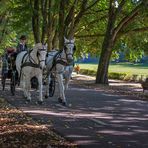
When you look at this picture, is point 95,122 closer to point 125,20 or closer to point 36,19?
point 125,20

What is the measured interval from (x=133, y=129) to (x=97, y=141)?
2.32 meters

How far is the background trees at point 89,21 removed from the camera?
37.8 meters

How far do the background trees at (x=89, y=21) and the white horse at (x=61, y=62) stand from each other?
13.0m

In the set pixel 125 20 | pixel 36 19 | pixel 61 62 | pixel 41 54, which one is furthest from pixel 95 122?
pixel 36 19

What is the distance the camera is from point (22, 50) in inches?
850

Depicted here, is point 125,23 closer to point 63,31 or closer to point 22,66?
point 63,31

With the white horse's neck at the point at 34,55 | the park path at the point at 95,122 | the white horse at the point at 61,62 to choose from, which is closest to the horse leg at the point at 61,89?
the white horse at the point at 61,62

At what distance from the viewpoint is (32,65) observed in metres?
19.1

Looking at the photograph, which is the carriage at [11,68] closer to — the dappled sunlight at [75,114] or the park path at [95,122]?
the park path at [95,122]

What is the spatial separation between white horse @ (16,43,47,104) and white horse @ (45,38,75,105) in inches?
30.5

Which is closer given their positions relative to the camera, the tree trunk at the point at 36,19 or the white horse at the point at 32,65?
the white horse at the point at 32,65

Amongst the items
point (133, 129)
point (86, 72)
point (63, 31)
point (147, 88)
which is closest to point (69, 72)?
point (133, 129)

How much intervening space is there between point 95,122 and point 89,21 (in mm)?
33348

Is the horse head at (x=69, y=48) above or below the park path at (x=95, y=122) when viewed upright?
above
